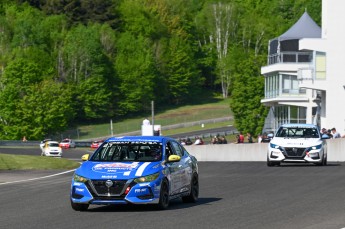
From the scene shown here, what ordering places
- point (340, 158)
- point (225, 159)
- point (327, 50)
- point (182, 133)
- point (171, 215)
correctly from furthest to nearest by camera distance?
point (182, 133)
point (327, 50)
point (225, 159)
point (340, 158)
point (171, 215)

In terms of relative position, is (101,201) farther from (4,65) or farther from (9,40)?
(9,40)

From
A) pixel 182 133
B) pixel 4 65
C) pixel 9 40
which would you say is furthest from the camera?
pixel 9 40

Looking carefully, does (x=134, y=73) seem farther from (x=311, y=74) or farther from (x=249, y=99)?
(x=311, y=74)

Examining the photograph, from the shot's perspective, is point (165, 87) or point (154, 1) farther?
point (154, 1)

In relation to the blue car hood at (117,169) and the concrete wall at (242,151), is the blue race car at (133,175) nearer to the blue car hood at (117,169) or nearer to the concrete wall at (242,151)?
the blue car hood at (117,169)

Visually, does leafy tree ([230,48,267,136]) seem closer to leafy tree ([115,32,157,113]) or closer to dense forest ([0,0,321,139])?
dense forest ([0,0,321,139])

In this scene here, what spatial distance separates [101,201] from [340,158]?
31339 mm

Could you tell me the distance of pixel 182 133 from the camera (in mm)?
131750

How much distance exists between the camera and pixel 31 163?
43562 mm

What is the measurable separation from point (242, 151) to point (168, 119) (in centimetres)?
Result: 9163

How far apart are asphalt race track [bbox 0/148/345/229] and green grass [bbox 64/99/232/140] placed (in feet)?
342

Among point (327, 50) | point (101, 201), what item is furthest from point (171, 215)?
point (327, 50)

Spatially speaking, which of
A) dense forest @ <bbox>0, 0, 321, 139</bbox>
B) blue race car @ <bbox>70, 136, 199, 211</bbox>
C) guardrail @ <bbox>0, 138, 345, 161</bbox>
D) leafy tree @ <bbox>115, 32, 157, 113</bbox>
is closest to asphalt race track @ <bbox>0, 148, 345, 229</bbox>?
Answer: blue race car @ <bbox>70, 136, 199, 211</bbox>

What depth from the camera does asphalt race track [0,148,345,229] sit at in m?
19.0
